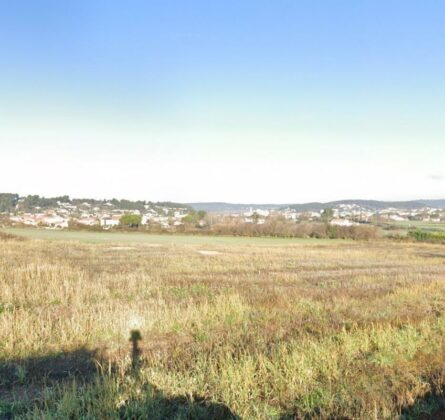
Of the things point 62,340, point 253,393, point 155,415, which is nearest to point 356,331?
point 253,393

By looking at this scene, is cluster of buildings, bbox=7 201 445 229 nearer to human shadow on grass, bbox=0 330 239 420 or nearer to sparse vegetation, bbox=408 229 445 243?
sparse vegetation, bbox=408 229 445 243

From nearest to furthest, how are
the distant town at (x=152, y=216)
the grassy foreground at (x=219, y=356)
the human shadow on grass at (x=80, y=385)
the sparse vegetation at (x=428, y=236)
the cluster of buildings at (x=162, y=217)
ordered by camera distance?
the human shadow on grass at (x=80, y=385) < the grassy foreground at (x=219, y=356) < the sparse vegetation at (x=428, y=236) < the distant town at (x=152, y=216) < the cluster of buildings at (x=162, y=217)

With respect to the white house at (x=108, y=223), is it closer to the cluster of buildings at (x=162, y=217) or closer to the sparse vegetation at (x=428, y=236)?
the cluster of buildings at (x=162, y=217)

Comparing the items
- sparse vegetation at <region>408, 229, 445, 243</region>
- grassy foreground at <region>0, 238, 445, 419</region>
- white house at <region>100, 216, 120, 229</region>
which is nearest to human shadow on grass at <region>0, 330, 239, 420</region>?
grassy foreground at <region>0, 238, 445, 419</region>

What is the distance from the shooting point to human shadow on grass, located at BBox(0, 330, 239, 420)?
5.20 meters

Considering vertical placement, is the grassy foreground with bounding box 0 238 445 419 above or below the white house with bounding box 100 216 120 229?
above

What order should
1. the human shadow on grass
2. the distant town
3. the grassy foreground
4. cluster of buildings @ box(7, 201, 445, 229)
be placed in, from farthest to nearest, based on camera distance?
cluster of buildings @ box(7, 201, 445, 229), the distant town, the grassy foreground, the human shadow on grass

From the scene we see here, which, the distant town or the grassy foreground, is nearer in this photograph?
the grassy foreground

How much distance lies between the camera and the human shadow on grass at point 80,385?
5.20 meters

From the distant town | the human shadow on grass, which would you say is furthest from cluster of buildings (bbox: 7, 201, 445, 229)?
the human shadow on grass

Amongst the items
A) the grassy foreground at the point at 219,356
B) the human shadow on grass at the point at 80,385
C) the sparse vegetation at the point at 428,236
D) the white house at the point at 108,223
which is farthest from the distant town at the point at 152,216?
the human shadow on grass at the point at 80,385

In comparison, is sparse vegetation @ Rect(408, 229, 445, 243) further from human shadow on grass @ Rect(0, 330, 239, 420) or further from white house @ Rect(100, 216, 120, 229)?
human shadow on grass @ Rect(0, 330, 239, 420)

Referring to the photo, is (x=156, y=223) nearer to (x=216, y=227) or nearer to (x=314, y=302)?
(x=216, y=227)

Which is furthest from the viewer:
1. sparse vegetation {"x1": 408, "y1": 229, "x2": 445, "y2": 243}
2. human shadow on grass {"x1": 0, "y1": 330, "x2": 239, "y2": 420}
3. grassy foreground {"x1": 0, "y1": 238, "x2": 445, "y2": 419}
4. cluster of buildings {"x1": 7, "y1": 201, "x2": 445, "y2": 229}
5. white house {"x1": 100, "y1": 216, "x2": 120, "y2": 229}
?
cluster of buildings {"x1": 7, "y1": 201, "x2": 445, "y2": 229}
